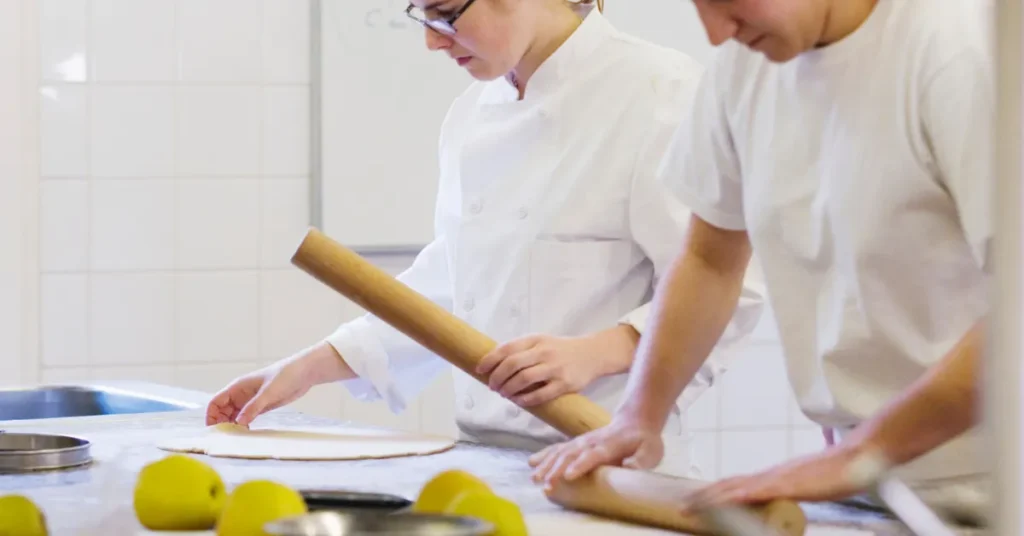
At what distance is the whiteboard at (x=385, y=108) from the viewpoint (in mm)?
2453

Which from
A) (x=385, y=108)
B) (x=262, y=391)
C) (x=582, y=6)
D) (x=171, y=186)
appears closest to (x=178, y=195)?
(x=171, y=186)

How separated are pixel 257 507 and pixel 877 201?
41cm

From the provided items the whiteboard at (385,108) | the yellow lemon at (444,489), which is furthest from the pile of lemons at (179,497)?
the whiteboard at (385,108)

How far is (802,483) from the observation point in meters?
0.80

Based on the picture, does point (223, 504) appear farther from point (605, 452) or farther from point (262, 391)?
point (262, 391)

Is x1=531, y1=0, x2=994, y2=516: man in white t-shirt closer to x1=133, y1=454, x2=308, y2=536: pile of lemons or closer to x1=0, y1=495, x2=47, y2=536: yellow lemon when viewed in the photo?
x1=133, y1=454, x2=308, y2=536: pile of lemons

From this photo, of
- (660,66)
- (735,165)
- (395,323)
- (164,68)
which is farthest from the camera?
(164,68)

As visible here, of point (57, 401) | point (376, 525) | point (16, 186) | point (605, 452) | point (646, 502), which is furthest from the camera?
point (16, 186)

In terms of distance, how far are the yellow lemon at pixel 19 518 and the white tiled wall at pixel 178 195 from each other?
167 cm

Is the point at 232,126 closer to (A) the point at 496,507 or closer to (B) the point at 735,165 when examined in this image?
(B) the point at 735,165

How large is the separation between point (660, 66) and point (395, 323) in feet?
1.58

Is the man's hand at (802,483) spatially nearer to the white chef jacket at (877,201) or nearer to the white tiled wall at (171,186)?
the white chef jacket at (877,201)

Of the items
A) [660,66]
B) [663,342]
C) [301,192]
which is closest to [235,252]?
[301,192]

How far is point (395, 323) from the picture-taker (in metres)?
1.17
